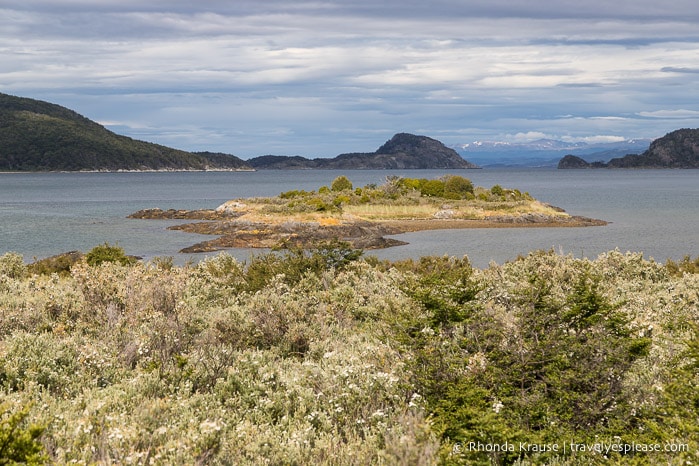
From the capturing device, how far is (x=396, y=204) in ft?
250

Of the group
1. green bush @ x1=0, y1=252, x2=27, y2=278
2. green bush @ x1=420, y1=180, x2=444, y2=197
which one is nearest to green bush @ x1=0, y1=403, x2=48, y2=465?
green bush @ x1=0, y1=252, x2=27, y2=278

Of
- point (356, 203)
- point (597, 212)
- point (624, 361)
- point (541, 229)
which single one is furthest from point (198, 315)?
point (597, 212)

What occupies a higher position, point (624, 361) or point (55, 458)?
point (624, 361)

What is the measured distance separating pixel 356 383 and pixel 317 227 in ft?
173

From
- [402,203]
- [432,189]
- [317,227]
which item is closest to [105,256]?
[317,227]

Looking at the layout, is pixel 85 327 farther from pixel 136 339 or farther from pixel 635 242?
pixel 635 242

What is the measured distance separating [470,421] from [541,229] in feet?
202

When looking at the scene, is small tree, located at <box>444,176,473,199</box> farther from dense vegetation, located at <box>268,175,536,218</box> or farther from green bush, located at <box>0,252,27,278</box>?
green bush, located at <box>0,252,27,278</box>

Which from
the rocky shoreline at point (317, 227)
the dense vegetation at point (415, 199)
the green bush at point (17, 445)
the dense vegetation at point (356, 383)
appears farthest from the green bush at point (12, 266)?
→ the dense vegetation at point (415, 199)

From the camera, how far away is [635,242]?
53469 millimetres

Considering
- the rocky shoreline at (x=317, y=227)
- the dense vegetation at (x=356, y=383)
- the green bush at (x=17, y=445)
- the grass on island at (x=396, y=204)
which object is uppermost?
the green bush at (x=17, y=445)

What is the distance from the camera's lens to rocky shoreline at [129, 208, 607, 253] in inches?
2105

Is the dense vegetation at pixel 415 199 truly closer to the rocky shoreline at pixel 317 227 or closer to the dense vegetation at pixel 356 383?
the rocky shoreline at pixel 317 227

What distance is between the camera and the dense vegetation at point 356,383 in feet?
19.7
